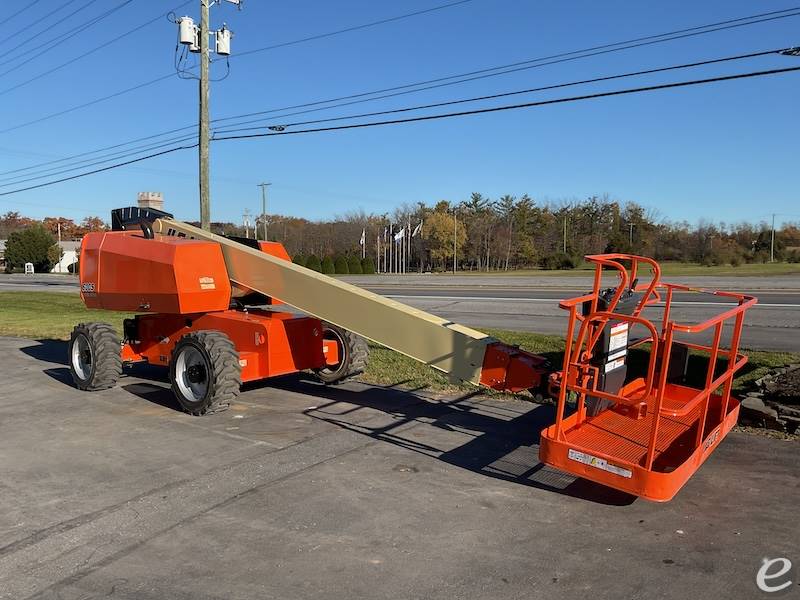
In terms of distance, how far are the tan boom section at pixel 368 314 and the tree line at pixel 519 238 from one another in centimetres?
5993

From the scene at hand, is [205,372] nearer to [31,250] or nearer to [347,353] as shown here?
[347,353]

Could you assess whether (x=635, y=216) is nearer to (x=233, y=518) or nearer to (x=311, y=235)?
(x=311, y=235)

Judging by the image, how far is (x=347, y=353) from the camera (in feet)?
29.6

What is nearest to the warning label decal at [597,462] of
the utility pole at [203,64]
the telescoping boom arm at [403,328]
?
the telescoping boom arm at [403,328]

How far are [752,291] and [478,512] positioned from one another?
2503 cm

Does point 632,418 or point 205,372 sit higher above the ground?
point 205,372

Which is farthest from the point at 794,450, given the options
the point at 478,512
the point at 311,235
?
the point at 311,235

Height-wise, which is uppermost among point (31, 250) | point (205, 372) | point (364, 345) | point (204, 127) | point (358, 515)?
point (204, 127)

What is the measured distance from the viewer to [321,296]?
7188 millimetres

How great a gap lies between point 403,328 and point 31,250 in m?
85.2

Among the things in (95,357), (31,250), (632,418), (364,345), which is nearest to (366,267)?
(31,250)

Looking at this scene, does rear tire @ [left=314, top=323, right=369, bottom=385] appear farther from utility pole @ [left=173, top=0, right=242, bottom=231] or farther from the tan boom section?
utility pole @ [left=173, top=0, right=242, bottom=231]

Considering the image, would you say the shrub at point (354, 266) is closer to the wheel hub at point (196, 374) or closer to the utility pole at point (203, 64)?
the utility pole at point (203, 64)

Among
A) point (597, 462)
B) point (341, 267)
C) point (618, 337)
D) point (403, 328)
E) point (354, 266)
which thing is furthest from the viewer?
point (354, 266)
